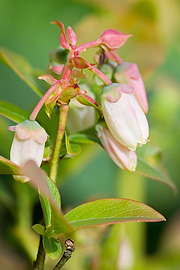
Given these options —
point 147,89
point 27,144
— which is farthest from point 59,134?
point 147,89

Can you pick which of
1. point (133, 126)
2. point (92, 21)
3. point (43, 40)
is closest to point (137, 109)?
point (133, 126)

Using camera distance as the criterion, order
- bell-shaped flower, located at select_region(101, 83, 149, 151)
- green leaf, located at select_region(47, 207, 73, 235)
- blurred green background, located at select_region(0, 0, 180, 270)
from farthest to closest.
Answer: blurred green background, located at select_region(0, 0, 180, 270) < bell-shaped flower, located at select_region(101, 83, 149, 151) < green leaf, located at select_region(47, 207, 73, 235)

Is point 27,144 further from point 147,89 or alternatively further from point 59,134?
point 147,89

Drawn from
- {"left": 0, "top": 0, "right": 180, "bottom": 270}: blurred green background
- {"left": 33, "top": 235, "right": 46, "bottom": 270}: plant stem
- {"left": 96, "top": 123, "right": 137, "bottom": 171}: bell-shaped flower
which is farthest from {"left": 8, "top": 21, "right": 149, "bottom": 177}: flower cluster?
{"left": 0, "top": 0, "right": 180, "bottom": 270}: blurred green background

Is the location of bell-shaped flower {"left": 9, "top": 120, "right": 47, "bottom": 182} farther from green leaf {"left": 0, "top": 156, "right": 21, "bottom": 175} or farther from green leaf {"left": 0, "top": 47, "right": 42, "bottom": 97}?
green leaf {"left": 0, "top": 47, "right": 42, "bottom": 97}

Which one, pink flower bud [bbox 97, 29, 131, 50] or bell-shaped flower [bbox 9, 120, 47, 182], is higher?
pink flower bud [bbox 97, 29, 131, 50]

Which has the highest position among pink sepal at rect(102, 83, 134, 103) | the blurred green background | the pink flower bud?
the pink flower bud

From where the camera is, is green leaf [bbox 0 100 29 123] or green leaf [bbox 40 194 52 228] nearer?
green leaf [bbox 40 194 52 228]

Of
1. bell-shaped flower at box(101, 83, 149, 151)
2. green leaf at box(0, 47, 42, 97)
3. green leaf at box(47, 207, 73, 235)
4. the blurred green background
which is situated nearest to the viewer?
green leaf at box(47, 207, 73, 235)
